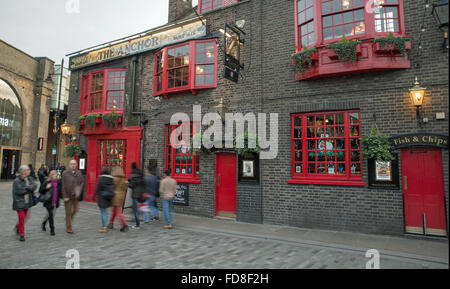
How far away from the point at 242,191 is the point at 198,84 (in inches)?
177

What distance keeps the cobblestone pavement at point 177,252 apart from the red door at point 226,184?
6.79 ft

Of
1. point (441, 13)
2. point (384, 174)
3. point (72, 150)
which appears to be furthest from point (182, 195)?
point (441, 13)

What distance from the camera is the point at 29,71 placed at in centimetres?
2614

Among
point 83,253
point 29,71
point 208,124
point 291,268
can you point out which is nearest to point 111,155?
point 208,124

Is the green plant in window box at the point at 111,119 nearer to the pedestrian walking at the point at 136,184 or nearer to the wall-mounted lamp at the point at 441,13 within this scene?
the pedestrian walking at the point at 136,184

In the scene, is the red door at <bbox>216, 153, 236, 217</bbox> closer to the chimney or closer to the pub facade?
the pub facade

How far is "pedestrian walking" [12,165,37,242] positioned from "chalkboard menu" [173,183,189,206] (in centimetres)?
502

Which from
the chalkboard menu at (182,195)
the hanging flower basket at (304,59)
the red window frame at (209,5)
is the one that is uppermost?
the red window frame at (209,5)

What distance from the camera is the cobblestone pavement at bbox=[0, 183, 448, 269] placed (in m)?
5.04

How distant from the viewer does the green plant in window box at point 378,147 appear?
7.17 metres

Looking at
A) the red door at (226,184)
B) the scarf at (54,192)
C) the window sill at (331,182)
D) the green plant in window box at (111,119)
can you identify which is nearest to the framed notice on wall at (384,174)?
the window sill at (331,182)

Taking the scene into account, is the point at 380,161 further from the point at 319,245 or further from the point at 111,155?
the point at 111,155

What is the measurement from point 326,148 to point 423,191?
2657 millimetres

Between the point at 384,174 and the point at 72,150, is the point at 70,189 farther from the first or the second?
the point at 384,174
